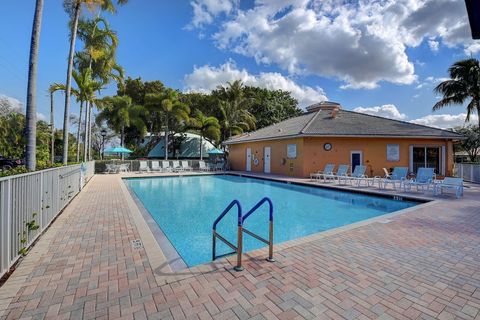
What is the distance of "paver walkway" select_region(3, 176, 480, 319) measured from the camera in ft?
8.59

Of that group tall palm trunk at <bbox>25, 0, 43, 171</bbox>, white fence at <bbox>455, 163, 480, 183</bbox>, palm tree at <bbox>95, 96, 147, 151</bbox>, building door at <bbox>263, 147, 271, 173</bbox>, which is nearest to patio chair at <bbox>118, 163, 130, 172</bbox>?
palm tree at <bbox>95, 96, 147, 151</bbox>

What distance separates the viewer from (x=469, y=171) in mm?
16031

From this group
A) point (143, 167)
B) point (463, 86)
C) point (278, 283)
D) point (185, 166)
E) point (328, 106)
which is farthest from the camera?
point (185, 166)

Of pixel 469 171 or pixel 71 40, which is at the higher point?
pixel 71 40

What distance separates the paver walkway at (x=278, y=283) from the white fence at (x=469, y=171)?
13701 mm

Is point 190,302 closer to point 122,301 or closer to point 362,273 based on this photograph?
point 122,301

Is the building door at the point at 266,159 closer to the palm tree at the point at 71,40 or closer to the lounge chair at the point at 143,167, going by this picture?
the lounge chair at the point at 143,167

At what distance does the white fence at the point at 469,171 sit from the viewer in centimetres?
1509

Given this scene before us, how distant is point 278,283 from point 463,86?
2430 centimetres

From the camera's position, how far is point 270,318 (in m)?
2.51

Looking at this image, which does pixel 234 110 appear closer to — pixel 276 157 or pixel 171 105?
pixel 171 105

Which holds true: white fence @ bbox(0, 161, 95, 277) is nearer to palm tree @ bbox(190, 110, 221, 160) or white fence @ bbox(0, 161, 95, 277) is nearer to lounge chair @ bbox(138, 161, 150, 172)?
lounge chair @ bbox(138, 161, 150, 172)

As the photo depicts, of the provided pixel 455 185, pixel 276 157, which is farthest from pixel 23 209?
pixel 276 157

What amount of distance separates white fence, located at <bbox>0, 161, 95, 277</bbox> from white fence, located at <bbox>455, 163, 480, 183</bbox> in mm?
20466
